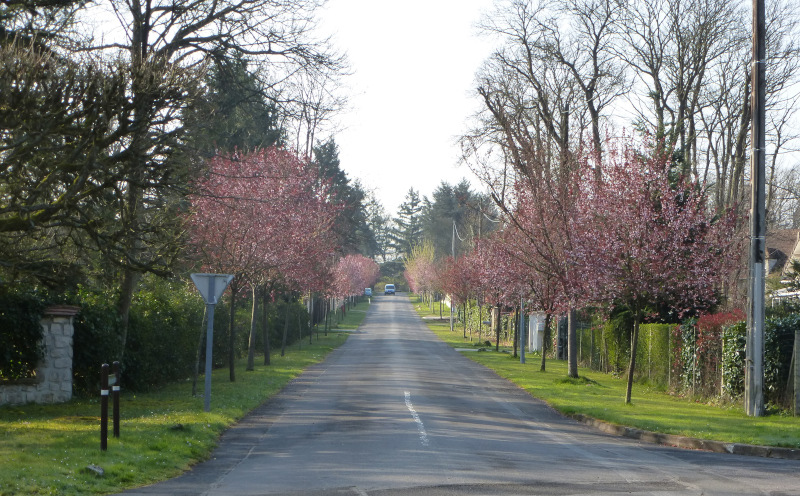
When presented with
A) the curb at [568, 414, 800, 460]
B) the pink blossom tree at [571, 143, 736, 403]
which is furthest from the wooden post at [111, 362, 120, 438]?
the pink blossom tree at [571, 143, 736, 403]

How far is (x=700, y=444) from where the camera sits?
1403cm

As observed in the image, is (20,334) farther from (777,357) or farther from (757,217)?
(777,357)

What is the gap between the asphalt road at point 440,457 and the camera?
32.0 feet

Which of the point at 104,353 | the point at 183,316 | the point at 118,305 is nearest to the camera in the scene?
the point at 104,353

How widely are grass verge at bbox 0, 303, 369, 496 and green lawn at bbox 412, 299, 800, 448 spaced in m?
7.73

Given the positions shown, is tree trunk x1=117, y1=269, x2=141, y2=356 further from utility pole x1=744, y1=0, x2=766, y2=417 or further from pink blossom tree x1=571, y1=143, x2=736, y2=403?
utility pole x1=744, y1=0, x2=766, y2=417

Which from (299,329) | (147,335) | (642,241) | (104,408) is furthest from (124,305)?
(299,329)

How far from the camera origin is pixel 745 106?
31.4 meters

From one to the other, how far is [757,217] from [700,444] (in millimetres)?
5331

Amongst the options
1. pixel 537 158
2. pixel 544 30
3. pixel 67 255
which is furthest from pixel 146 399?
pixel 544 30

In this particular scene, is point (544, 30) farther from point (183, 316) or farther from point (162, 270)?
point (162, 270)

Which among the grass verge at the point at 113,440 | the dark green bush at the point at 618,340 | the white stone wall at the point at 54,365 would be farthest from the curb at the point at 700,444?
the dark green bush at the point at 618,340

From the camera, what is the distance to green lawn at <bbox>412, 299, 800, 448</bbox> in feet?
48.2

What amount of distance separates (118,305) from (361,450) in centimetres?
1053
